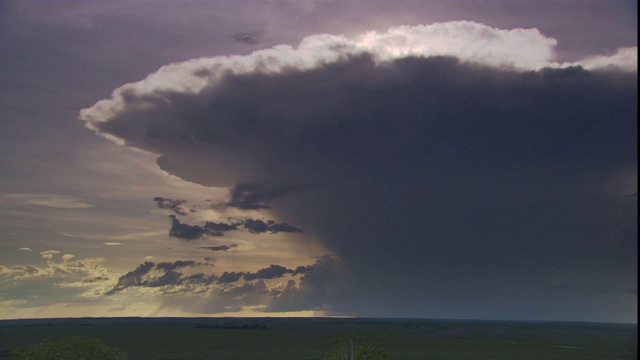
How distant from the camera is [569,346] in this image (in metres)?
161

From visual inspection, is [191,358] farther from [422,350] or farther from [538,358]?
[538,358]

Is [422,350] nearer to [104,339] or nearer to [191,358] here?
[191,358]

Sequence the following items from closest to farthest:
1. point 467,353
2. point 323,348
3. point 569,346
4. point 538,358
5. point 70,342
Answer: point 70,342, point 538,358, point 467,353, point 323,348, point 569,346

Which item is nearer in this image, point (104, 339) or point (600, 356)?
point (600, 356)

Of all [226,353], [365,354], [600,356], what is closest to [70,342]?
[365,354]

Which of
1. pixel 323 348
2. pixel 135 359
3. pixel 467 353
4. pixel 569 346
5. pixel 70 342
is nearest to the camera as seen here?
pixel 70 342

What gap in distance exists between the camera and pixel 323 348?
141 metres

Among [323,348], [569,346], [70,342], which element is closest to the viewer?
[70,342]

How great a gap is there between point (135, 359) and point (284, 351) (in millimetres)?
32718

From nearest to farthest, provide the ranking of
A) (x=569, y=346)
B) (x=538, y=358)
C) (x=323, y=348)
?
(x=538, y=358) < (x=323, y=348) < (x=569, y=346)

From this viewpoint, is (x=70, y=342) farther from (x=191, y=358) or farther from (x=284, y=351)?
(x=284, y=351)

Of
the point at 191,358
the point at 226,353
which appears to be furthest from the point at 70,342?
the point at 226,353

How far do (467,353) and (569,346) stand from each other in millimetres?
45905

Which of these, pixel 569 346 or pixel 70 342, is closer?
pixel 70 342
